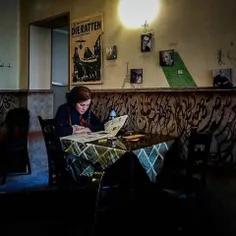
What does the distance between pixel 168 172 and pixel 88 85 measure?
4.76 feet

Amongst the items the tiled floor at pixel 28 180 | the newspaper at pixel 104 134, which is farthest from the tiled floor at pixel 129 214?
the tiled floor at pixel 28 180

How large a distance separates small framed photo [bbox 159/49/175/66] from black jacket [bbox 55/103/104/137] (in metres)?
0.81

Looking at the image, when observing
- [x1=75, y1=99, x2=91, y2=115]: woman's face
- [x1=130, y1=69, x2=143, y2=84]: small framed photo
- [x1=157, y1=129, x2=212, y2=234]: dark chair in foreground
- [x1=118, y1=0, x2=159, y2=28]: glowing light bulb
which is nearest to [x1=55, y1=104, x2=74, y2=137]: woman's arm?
[x1=75, y1=99, x2=91, y2=115]: woman's face

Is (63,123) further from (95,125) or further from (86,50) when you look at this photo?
(86,50)

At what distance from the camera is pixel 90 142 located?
234cm

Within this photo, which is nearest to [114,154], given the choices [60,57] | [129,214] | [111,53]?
[129,214]

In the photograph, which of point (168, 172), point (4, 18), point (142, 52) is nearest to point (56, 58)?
point (4, 18)

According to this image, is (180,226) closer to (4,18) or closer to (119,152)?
(119,152)

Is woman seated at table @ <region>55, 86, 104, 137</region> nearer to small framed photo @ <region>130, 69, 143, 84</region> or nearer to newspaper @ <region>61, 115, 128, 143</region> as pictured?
newspaper @ <region>61, 115, 128, 143</region>

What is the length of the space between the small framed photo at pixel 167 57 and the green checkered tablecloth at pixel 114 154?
74cm

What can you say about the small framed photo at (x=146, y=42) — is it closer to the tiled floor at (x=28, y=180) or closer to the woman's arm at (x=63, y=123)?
the woman's arm at (x=63, y=123)

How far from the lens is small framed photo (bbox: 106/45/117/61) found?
10.3ft

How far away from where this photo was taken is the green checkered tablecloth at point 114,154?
2121 millimetres

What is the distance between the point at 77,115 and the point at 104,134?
1.24ft
